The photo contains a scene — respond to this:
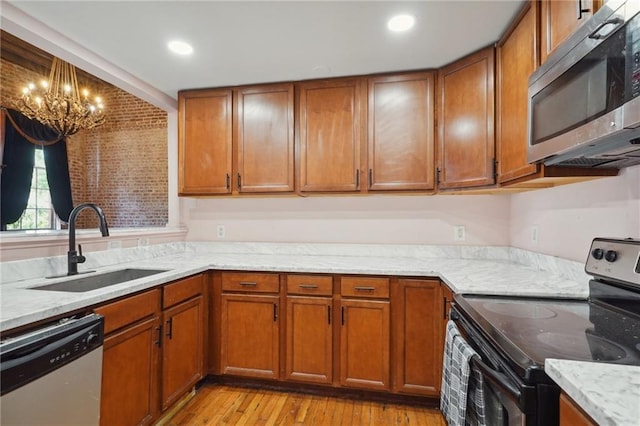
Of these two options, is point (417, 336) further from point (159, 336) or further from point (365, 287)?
point (159, 336)

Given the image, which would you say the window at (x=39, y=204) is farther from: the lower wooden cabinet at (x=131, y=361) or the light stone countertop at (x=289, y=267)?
the lower wooden cabinet at (x=131, y=361)

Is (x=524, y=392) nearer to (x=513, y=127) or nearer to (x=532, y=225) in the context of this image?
(x=513, y=127)

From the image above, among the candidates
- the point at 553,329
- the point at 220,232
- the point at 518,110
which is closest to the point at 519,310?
the point at 553,329

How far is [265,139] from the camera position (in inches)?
104

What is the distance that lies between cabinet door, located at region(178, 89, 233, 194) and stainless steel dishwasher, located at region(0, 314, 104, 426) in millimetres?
1524

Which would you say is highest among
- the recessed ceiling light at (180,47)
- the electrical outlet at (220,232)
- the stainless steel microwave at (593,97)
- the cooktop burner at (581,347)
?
the recessed ceiling light at (180,47)

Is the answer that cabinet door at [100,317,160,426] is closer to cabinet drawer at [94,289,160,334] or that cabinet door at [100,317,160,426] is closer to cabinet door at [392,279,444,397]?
cabinet drawer at [94,289,160,334]

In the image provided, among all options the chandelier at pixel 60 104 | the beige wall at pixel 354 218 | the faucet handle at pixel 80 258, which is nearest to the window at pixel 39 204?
the chandelier at pixel 60 104

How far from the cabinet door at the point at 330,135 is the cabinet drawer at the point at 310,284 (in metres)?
0.69

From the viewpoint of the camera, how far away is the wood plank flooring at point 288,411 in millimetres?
1987

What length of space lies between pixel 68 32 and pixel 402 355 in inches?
110

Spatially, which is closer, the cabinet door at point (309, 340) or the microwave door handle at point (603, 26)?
the microwave door handle at point (603, 26)

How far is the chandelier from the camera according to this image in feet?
12.0

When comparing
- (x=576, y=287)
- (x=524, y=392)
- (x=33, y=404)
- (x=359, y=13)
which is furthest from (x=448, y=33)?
(x=33, y=404)
